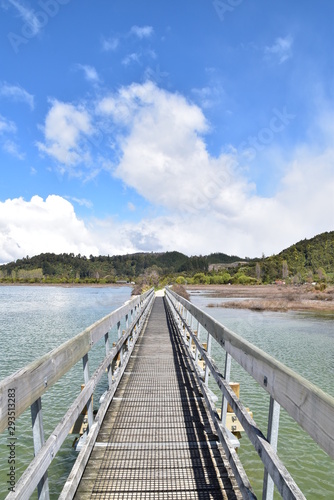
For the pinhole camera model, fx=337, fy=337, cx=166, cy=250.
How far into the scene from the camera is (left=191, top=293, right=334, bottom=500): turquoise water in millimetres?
5664

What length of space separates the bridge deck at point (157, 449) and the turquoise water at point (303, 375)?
1846 millimetres

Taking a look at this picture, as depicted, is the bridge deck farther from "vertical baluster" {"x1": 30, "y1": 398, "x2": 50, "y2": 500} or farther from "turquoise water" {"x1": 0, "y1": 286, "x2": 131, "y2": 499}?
"turquoise water" {"x1": 0, "y1": 286, "x2": 131, "y2": 499}

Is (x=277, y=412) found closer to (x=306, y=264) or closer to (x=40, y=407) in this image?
(x=40, y=407)

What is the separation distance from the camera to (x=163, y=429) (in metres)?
4.23

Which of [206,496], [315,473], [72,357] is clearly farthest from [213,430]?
[315,473]

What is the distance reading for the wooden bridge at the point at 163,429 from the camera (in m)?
1.80

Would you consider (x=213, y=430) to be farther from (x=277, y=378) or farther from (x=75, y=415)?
(x=277, y=378)

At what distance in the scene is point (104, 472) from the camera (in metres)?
3.23

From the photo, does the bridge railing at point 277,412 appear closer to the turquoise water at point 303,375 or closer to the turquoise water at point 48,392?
the turquoise water at point 303,375

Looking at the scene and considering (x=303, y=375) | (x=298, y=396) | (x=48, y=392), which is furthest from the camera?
(x=303, y=375)

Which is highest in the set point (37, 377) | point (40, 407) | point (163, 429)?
point (37, 377)

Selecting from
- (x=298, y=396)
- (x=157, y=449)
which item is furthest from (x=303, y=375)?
(x=298, y=396)

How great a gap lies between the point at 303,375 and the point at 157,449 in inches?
367

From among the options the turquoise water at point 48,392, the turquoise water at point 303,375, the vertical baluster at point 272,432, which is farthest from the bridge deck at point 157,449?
the turquoise water at point 303,375
